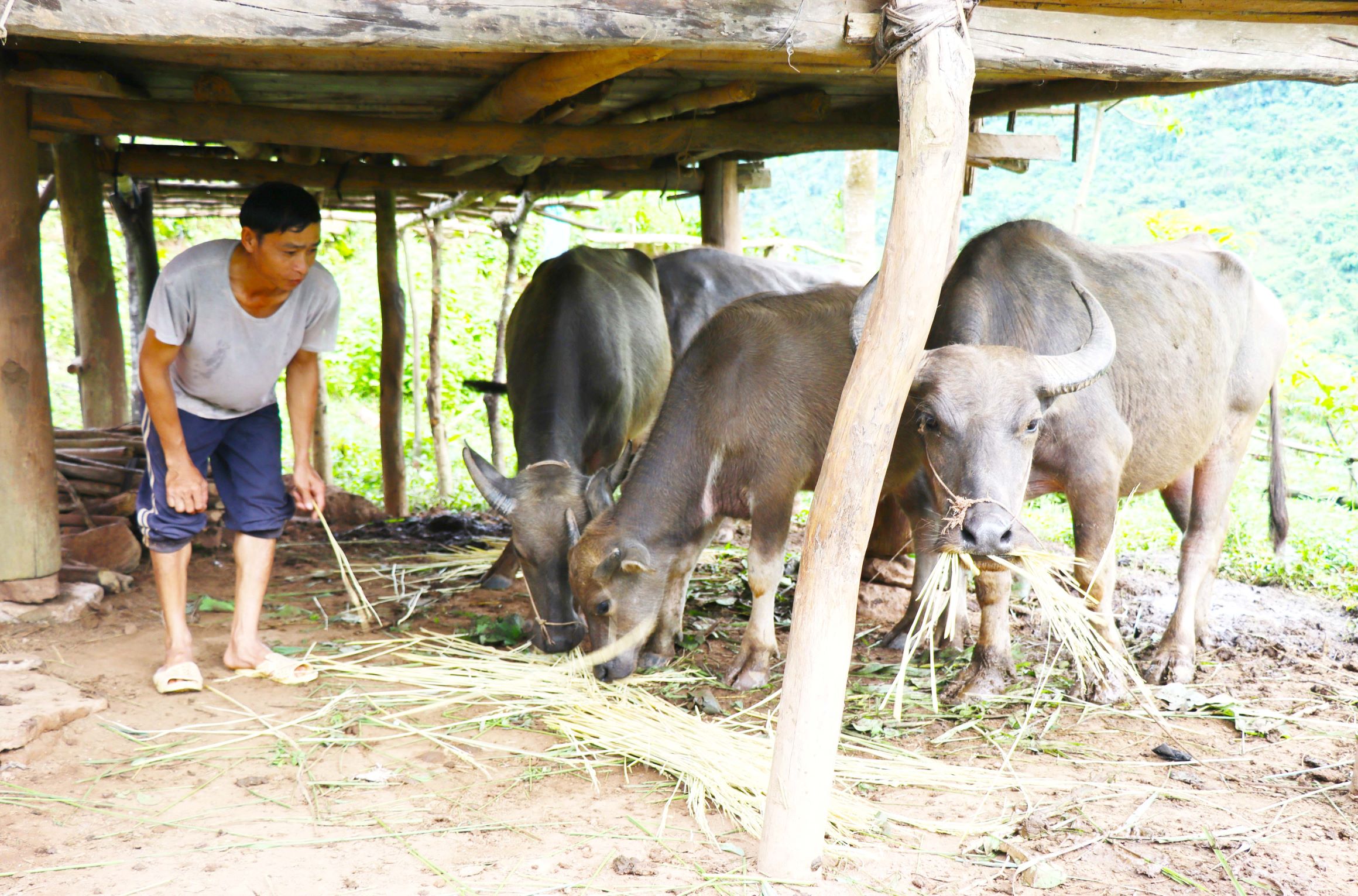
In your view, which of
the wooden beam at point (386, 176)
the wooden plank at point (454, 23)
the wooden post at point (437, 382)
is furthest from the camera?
the wooden post at point (437, 382)

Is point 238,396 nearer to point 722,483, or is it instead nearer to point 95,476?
point 722,483

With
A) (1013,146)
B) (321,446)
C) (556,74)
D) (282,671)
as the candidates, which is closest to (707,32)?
(556,74)

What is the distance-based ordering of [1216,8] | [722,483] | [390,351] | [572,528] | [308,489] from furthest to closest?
[390,351], [572,528], [722,483], [308,489], [1216,8]

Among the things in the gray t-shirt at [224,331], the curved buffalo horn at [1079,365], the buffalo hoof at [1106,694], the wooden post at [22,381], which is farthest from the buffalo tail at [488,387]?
the buffalo hoof at [1106,694]

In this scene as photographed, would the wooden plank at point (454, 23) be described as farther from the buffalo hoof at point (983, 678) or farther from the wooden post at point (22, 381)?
the buffalo hoof at point (983, 678)

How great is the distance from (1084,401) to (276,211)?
3.37 m

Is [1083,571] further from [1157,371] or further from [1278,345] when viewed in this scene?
[1278,345]

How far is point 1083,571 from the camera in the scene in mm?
4258

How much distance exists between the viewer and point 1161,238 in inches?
412

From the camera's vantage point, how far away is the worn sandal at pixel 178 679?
415 centimetres

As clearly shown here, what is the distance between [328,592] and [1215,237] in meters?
8.64

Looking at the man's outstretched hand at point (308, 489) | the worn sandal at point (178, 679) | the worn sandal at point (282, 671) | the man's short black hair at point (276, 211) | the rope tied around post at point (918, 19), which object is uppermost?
→ the rope tied around post at point (918, 19)

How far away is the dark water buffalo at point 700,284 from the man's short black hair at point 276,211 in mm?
3776

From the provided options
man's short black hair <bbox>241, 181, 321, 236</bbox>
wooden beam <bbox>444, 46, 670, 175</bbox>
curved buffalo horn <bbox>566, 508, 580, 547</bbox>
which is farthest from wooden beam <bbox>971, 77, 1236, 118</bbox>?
man's short black hair <bbox>241, 181, 321, 236</bbox>
